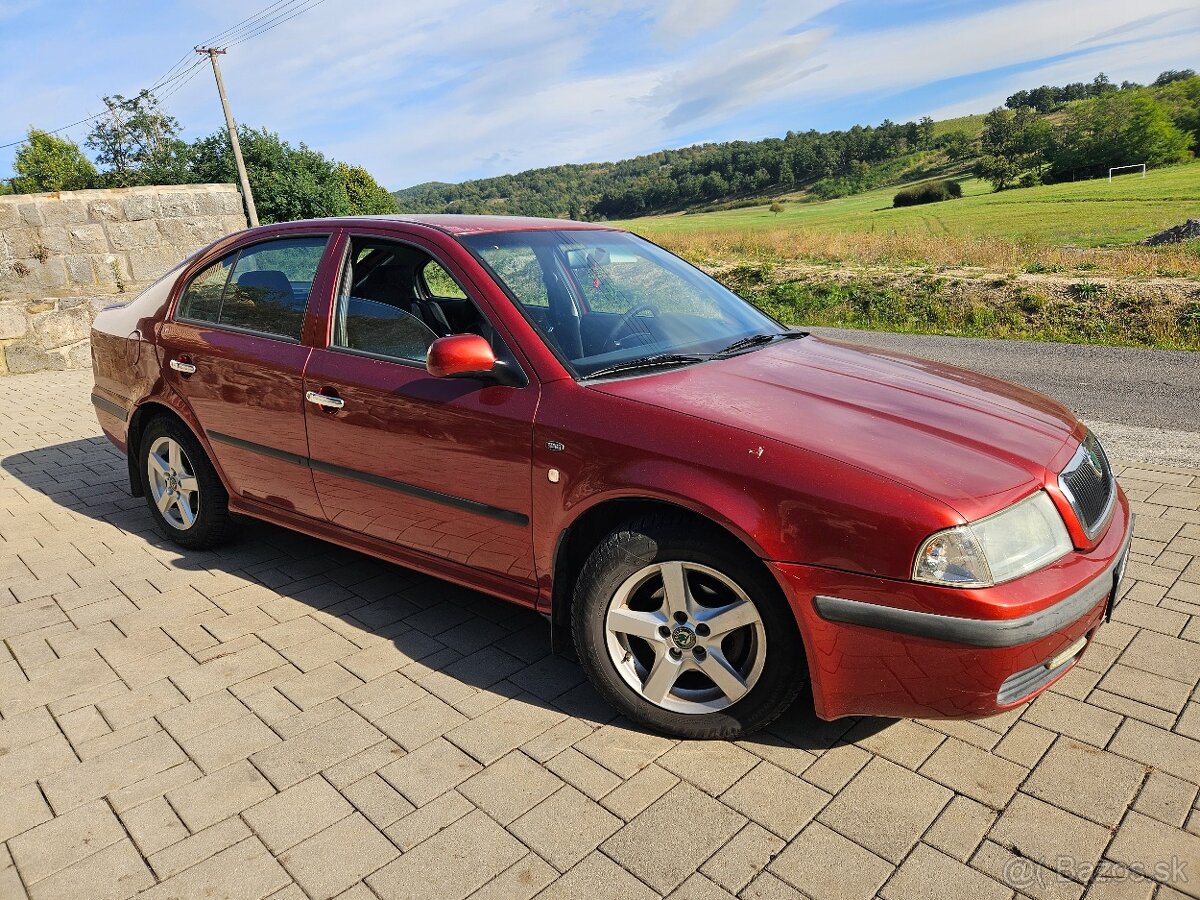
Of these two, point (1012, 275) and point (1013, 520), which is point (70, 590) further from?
point (1012, 275)

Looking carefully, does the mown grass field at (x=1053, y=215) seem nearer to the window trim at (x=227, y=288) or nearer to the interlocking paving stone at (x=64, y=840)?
the window trim at (x=227, y=288)

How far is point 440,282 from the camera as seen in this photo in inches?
144

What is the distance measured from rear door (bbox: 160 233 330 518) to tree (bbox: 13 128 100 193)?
86.5 meters

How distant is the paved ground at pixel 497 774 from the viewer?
219 cm

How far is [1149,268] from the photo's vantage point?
14148mm

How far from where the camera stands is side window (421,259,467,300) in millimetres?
3447

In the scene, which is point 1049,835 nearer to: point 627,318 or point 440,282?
point 627,318

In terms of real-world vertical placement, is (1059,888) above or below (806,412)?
below

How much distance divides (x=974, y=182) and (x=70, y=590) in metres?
78.2

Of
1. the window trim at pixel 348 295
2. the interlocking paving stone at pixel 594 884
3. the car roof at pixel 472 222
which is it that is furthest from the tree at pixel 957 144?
the interlocking paving stone at pixel 594 884

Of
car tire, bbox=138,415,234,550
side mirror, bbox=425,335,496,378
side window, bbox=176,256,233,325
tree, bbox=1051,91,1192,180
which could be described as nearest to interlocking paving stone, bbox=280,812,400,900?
side mirror, bbox=425,335,496,378

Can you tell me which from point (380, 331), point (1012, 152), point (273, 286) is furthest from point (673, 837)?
point (1012, 152)

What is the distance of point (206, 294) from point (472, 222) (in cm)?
161

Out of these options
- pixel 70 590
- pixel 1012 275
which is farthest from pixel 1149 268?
pixel 70 590
